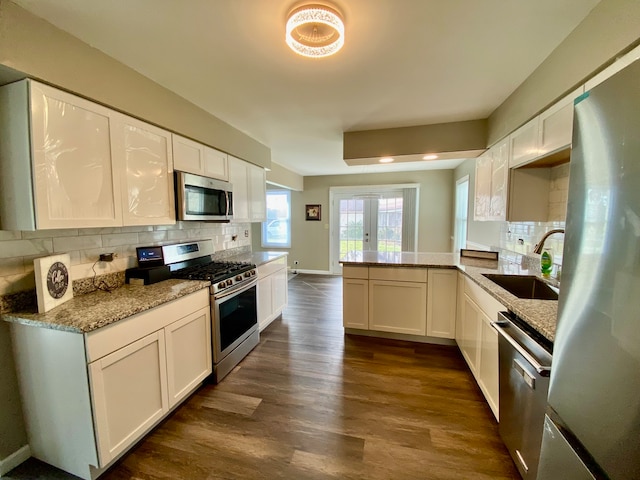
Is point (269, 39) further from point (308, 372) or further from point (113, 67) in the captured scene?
point (308, 372)

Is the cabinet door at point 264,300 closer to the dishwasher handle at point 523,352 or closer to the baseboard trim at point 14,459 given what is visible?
the baseboard trim at point 14,459

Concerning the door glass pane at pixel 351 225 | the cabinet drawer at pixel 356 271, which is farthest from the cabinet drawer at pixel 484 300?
the door glass pane at pixel 351 225

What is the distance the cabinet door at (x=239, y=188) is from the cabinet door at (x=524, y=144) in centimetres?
276

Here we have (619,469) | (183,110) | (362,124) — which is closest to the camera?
(619,469)

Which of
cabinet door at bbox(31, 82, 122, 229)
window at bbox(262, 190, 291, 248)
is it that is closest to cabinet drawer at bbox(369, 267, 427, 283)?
cabinet door at bbox(31, 82, 122, 229)

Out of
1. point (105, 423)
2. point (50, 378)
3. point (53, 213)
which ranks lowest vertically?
point (105, 423)

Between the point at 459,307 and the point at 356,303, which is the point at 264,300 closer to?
the point at 356,303

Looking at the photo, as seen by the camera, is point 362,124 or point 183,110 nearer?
point 183,110

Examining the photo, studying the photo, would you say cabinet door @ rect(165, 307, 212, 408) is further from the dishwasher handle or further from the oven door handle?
the dishwasher handle

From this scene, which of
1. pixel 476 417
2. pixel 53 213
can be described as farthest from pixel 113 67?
pixel 476 417

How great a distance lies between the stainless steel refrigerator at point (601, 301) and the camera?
0.63 metres

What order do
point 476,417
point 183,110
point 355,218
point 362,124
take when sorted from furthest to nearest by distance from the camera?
point 355,218 < point 362,124 < point 183,110 < point 476,417

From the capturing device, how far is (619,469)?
0.65 metres

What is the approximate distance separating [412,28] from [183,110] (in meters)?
1.88
